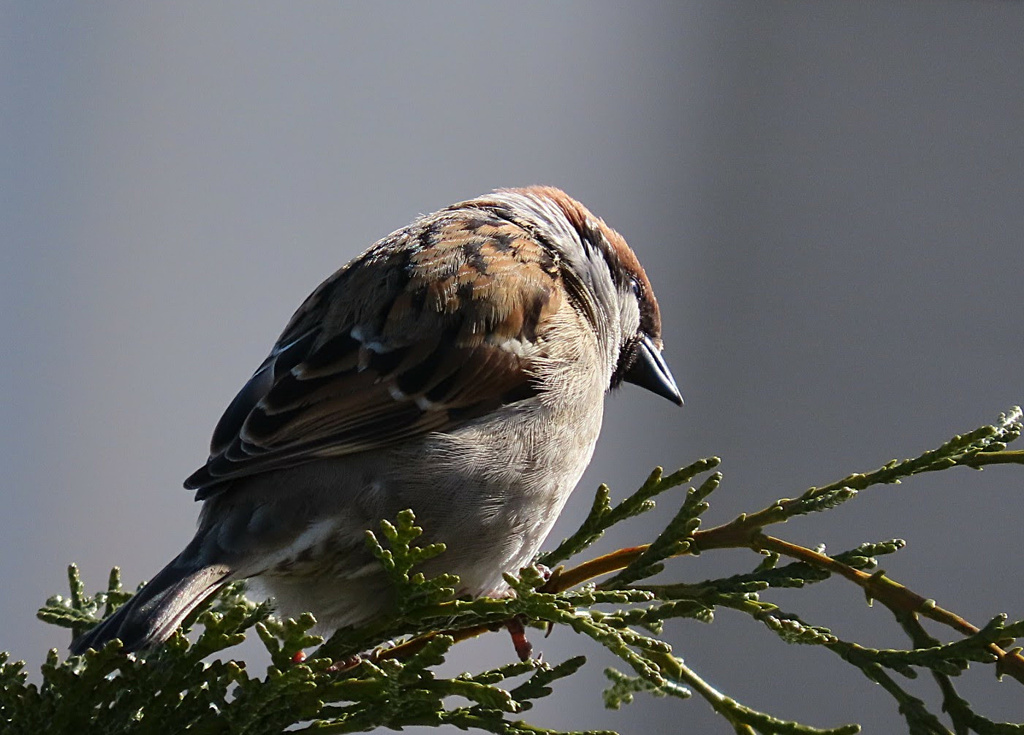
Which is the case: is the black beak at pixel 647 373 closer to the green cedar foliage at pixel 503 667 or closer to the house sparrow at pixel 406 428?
the house sparrow at pixel 406 428

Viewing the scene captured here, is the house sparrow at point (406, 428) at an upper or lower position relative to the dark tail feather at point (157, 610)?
upper

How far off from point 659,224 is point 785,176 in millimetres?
528

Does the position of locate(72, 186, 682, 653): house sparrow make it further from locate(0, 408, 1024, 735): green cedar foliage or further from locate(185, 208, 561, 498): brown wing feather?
locate(0, 408, 1024, 735): green cedar foliage

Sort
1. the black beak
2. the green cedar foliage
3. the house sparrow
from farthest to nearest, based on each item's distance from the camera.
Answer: the black beak
the house sparrow
the green cedar foliage

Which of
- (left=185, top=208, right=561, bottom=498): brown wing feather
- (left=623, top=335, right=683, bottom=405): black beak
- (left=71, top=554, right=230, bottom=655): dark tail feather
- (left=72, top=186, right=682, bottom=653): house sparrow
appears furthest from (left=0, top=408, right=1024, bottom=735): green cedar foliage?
(left=623, top=335, right=683, bottom=405): black beak

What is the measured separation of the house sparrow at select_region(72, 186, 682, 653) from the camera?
1269 millimetres

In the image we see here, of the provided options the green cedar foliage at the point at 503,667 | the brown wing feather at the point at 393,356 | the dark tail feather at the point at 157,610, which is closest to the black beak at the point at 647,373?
the brown wing feather at the point at 393,356

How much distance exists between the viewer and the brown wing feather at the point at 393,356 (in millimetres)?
1354

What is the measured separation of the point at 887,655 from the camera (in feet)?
3.31

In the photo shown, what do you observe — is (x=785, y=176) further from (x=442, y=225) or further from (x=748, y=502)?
(x=442, y=225)

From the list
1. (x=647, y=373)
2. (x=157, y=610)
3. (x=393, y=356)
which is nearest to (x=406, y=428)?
(x=393, y=356)

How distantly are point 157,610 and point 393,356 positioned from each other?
1.63 feet

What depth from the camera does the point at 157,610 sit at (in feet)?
3.47

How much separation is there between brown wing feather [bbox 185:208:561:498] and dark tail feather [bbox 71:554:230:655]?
16 centimetres
